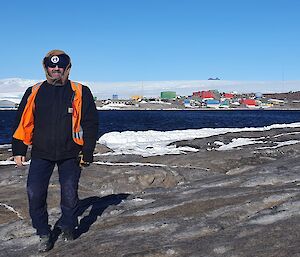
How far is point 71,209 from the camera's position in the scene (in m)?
6.57

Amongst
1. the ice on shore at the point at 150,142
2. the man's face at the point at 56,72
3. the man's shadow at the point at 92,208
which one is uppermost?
the man's face at the point at 56,72

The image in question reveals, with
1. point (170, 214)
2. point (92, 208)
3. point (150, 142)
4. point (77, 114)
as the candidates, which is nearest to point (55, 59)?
point (77, 114)

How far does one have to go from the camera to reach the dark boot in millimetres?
6465

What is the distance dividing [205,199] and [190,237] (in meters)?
2.16

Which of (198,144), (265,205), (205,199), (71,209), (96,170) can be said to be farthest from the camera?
(198,144)

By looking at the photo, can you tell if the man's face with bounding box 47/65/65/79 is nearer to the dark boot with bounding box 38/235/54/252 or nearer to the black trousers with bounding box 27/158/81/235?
the black trousers with bounding box 27/158/81/235

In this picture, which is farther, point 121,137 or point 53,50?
point 121,137

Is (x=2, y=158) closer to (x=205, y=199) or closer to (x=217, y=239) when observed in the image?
(x=205, y=199)

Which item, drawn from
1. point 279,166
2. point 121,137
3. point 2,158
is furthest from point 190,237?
point 121,137

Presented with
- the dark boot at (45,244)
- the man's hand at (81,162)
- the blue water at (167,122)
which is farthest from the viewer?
the blue water at (167,122)

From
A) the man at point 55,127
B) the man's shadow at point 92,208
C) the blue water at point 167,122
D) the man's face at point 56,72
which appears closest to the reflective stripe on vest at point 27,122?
the man at point 55,127

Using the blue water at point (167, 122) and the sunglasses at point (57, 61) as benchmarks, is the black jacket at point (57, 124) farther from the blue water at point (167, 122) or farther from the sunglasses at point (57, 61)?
the blue water at point (167, 122)

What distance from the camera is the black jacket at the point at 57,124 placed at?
6168 millimetres

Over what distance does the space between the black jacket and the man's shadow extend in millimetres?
1253
